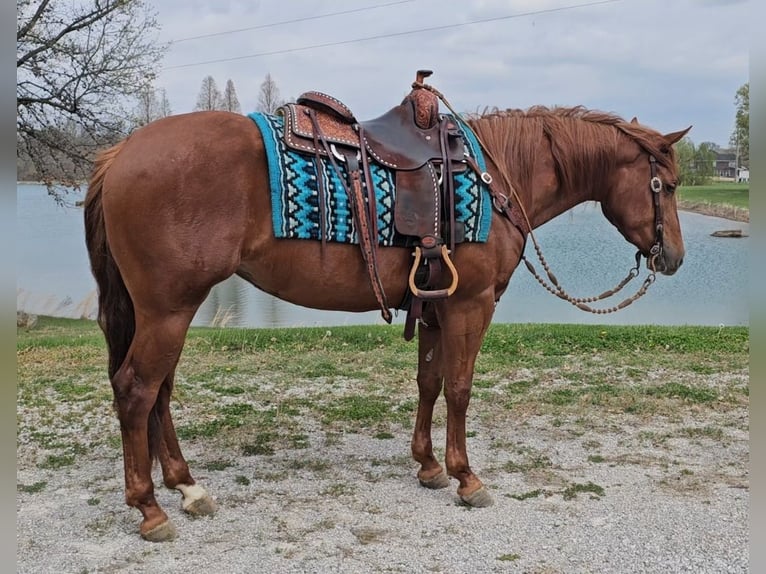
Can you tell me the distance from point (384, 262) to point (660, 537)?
1909 mm

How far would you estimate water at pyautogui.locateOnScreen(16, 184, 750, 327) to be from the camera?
38.3 ft

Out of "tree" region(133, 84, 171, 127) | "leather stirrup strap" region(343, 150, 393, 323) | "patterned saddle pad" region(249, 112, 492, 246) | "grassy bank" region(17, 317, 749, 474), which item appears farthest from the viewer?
A: "tree" region(133, 84, 171, 127)

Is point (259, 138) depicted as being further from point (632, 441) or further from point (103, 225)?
point (632, 441)

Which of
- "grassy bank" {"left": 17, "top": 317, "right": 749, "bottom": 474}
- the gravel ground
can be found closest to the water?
"grassy bank" {"left": 17, "top": 317, "right": 749, "bottom": 474}

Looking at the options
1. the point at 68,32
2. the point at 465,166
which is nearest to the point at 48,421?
the point at 465,166

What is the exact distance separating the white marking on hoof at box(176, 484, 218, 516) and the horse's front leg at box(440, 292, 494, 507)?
131cm

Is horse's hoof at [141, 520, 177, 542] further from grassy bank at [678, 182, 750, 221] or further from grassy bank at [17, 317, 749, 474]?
grassy bank at [678, 182, 750, 221]

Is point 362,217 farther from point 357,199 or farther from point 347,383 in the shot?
point 347,383

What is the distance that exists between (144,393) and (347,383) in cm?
296

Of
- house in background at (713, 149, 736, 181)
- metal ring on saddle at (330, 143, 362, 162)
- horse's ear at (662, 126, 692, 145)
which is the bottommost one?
metal ring on saddle at (330, 143, 362, 162)

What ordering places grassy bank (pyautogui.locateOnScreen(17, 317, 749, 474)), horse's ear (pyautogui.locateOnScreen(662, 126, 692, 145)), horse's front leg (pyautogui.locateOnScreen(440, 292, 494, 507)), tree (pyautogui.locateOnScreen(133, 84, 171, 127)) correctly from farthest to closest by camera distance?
1. tree (pyautogui.locateOnScreen(133, 84, 171, 127))
2. grassy bank (pyautogui.locateOnScreen(17, 317, 749, 474))
3. horse's ear (pyautogui.locateOnScreen(662, 126, 692, 145))
4. horse's front leg (pyautogui.locateOnScreen(440, 292, 494, 507))

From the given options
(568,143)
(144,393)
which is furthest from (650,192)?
(144,393)

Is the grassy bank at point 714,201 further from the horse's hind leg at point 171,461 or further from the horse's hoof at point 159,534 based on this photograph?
the horse's hoof at point 159,534

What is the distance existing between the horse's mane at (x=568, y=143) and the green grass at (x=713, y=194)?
34.1 ft
